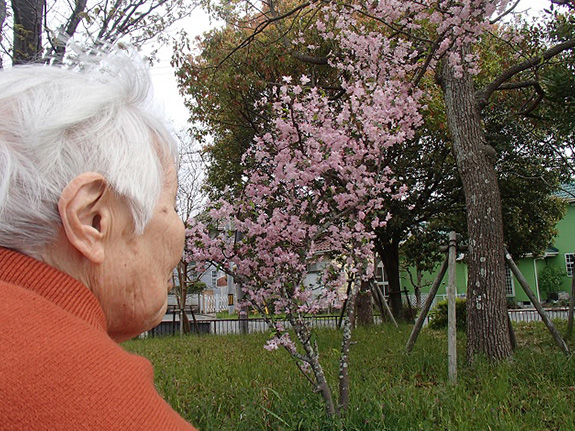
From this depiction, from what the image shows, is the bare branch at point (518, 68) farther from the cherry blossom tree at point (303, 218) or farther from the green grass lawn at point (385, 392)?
the green grass lawn at point (385, 392)

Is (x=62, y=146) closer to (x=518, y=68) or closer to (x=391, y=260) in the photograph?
(x=518, y=68)

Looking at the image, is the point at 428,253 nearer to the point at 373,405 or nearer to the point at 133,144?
the point at 373,405

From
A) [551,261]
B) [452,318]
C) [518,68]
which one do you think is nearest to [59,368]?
[452,318]

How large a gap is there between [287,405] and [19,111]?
3063 millimetres

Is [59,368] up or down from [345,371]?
up

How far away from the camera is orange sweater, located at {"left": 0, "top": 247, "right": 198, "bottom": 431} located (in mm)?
540

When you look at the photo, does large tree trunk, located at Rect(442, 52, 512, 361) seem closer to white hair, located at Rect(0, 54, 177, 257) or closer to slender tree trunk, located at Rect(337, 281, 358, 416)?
slender tree trunk, located at Rect(337, 281, 358, 416)

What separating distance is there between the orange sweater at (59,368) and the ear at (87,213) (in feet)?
0.22

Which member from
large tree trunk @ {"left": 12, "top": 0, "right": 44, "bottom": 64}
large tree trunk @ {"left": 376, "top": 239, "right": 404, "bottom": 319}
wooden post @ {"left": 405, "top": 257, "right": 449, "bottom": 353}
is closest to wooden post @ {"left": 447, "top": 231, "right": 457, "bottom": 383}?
wooden post @ {"left": 405, "top": 257, "right": 449, "bottom": 353}

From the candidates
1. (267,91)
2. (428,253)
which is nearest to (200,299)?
(428,253)

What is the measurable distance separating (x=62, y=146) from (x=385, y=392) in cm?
373

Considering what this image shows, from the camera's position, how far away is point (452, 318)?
5.16 metres

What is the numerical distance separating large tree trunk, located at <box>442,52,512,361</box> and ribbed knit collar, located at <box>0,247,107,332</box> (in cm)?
535

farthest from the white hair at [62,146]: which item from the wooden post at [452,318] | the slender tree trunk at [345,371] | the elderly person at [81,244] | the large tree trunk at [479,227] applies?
the large tree trunk at [479,227]
